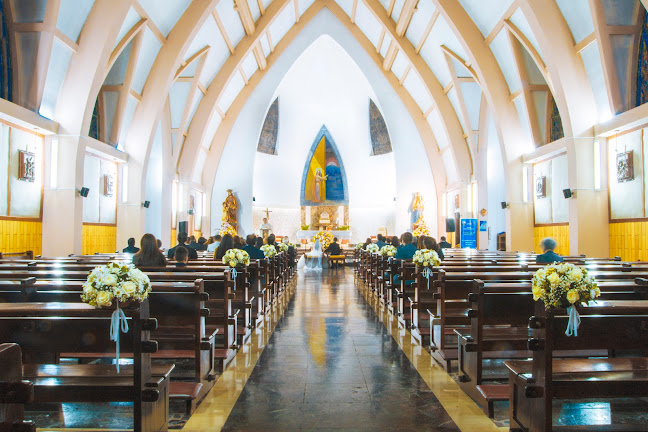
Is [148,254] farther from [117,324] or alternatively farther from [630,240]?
[630,240]

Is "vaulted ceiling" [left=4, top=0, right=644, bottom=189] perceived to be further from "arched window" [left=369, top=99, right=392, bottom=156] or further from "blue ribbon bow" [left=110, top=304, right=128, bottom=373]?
"blue ribbon bow" [left=110, top=304, right=128, bottom=373]

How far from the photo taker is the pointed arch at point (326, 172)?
25359 millimetres

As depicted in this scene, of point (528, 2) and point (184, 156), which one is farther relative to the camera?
point (184, 156)

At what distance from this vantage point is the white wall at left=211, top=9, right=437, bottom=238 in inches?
821

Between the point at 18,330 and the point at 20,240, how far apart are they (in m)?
8.56

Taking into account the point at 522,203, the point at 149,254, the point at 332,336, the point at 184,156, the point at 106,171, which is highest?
the point at 184,156

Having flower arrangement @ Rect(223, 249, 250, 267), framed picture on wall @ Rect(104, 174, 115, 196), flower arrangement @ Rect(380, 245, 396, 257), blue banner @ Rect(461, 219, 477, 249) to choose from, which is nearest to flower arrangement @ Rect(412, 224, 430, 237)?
blue banner @ Rect(461, 219, 477, 249)

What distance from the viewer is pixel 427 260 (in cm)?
517

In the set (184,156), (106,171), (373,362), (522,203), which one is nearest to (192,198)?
(184,156)

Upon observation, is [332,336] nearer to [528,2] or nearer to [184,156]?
[528,2]

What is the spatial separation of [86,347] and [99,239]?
1145cm

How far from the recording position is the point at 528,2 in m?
10.3

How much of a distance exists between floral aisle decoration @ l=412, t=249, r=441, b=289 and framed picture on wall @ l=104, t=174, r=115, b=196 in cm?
1069

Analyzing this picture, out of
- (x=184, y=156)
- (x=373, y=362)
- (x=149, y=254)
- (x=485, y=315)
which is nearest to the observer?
(x=485, y=315)
